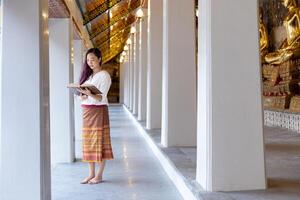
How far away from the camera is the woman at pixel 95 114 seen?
216 inches

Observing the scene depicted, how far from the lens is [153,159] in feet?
24.8

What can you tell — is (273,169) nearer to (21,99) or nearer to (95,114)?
(95,114)

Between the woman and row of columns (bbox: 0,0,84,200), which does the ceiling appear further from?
row of columns (bbox: 0,0,84,200)

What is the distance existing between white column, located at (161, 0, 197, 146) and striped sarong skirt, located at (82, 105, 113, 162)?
200 cm

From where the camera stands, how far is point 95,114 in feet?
18.1

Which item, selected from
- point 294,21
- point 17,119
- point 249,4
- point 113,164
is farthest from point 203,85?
point 294,21

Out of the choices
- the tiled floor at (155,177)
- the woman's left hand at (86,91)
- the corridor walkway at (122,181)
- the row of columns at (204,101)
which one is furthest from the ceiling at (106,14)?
the row of columns at (204,101)

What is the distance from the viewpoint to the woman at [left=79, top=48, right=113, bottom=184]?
5.48 meters

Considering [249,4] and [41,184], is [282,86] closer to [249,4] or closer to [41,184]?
[249,4]

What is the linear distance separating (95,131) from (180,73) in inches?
91.9

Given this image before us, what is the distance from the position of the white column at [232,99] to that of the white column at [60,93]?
127 inches

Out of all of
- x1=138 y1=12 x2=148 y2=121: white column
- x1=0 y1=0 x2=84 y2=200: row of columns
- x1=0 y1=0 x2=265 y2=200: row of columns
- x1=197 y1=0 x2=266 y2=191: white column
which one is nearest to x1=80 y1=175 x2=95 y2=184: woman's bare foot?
x1=0 y1=0 x2=265 y2=200: row of columns

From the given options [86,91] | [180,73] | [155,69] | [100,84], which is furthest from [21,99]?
[155,69]

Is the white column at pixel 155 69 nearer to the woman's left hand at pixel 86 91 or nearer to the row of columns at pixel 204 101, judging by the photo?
the woman's left hand at pixel 86 91
